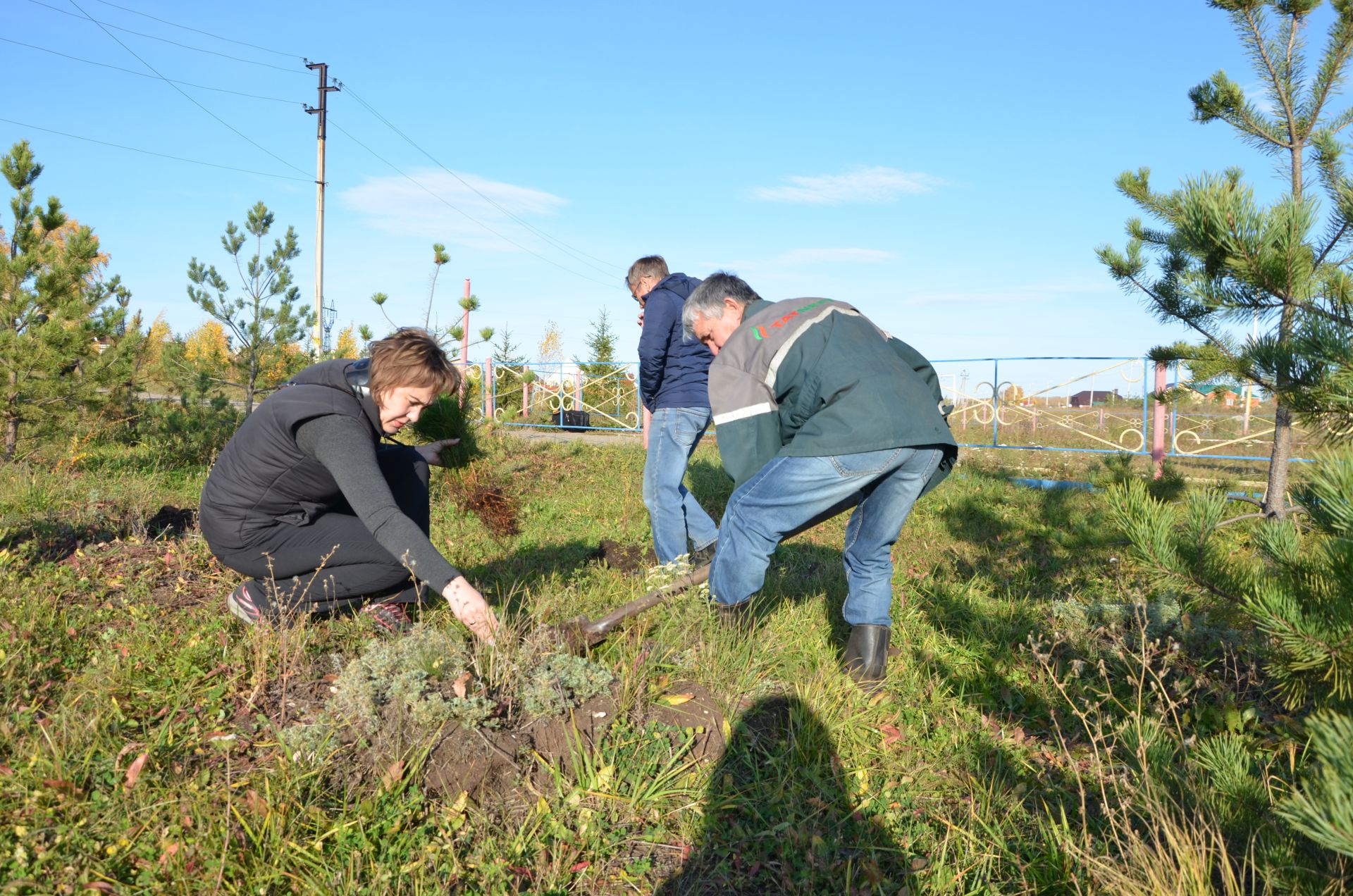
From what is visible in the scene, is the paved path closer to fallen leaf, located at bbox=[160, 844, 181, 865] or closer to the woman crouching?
the woman crouching

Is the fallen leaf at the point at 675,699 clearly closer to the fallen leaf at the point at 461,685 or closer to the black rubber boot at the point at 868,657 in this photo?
the fallen leaf at the point at 461,685

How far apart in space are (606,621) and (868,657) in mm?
991

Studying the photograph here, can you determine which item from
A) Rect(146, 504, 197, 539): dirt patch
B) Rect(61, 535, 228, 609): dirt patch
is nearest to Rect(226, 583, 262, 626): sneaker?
Rect(61, 535, 228, 609): dirt patch

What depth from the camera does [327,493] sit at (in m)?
3.26

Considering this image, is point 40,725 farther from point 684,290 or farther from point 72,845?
point 684,290

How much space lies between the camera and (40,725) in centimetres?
223

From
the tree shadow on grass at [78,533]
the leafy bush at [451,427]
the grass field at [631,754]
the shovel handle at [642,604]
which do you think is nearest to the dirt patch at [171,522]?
the tree shadow on grass at [78,533]

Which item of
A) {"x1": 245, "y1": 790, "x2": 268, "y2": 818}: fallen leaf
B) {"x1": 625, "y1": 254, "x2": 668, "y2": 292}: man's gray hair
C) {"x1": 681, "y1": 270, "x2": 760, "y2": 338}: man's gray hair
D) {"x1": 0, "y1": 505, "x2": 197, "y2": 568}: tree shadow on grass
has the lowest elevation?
{"x1": 245, "y1": 790, "x2": 268, "y2": 818}: fallen leaf

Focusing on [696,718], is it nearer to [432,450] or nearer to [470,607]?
[470,607]

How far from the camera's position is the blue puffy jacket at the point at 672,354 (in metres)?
4.56

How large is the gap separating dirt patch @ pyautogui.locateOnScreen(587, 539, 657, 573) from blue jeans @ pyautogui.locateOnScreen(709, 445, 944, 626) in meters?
1.65

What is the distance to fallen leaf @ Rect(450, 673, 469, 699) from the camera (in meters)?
2.51

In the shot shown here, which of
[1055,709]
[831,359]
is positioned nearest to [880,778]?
[1055,709]

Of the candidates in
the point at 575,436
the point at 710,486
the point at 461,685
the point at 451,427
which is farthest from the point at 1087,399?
the point at 461,685
